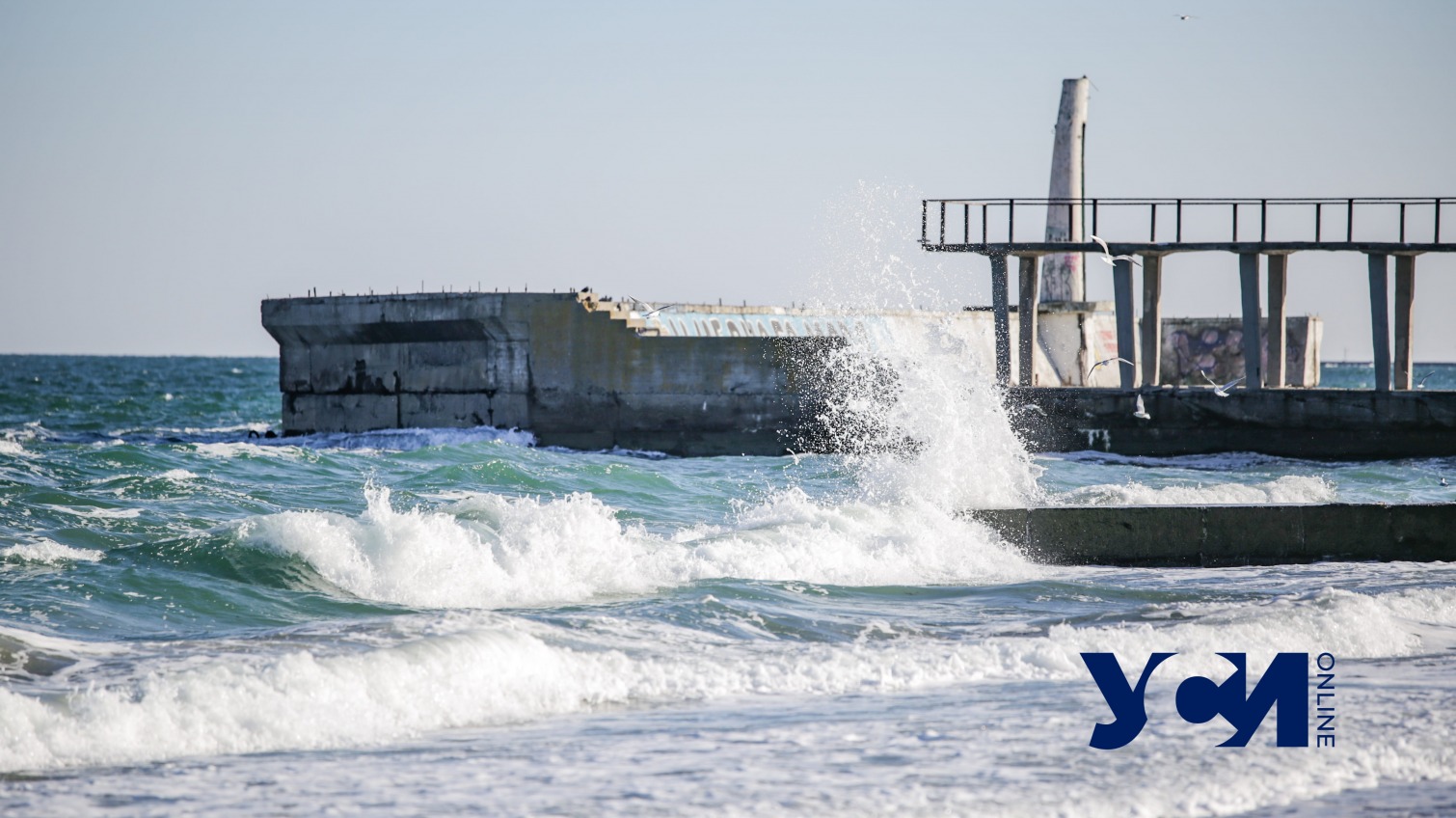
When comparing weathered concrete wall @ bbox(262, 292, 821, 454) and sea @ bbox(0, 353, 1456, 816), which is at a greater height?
weathered concrete wall @ bbox(262, 292, 821, 454)

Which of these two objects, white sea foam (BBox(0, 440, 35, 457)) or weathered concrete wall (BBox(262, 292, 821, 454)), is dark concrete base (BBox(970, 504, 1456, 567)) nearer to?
white sea foam (BBox(0, 440, 35, 457))

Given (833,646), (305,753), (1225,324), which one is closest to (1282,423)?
(1225,324)

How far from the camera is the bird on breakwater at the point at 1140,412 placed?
23.5 meters

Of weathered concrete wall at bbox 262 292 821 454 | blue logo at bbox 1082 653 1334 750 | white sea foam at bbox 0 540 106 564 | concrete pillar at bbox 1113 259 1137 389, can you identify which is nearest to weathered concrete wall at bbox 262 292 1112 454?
weathered concrete wall at bbox 262 292 821 454

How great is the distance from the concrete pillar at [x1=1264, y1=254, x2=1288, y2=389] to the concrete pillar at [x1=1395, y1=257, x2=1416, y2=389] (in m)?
Answer: 1.75

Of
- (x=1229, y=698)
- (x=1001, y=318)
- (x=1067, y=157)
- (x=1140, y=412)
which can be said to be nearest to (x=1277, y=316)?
(x=1140, y=412)

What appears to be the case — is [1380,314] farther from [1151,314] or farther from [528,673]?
[528,673]

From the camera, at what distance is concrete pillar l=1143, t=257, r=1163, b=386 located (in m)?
25.0

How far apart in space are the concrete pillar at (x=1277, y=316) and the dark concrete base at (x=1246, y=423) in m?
1.06

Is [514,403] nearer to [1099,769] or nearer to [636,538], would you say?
[636,538]

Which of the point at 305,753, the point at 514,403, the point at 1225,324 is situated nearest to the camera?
the point at 305,753

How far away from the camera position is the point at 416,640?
761cm

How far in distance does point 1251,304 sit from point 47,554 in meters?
19.5

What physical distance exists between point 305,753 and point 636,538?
5967 millimetres
